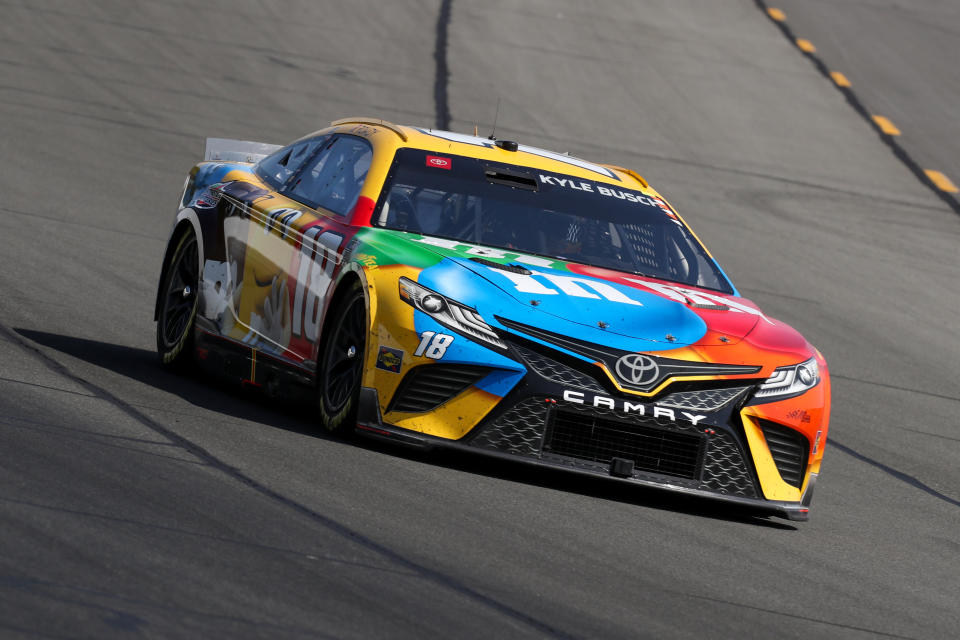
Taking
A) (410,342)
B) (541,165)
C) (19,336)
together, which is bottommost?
(19,336)

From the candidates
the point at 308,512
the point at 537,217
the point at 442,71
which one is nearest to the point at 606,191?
the point at 537,217

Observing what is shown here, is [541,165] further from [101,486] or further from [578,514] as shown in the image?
[101,486]

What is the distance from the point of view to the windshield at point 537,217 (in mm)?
8008

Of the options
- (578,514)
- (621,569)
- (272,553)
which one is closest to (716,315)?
(578,514)

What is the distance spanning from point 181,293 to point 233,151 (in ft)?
3.44

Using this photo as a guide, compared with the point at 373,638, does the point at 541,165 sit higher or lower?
higher

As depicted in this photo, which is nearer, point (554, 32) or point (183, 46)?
point (183, 46)

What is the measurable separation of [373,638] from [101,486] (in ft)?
5.26

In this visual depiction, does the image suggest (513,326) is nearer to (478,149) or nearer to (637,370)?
(637,370)

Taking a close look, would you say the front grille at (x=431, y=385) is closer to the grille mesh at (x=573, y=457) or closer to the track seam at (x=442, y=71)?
the grille mesh at (x=573, y=457)

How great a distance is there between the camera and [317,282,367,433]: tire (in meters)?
7.15

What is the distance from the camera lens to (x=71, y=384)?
7.73 metres

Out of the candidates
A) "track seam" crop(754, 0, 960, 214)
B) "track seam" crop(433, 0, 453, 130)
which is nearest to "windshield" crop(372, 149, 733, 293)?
"track seam" crop(433, 0, 453, 130)

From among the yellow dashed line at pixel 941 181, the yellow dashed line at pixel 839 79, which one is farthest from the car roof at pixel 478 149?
the yellow dashed line at pixel 839 79
